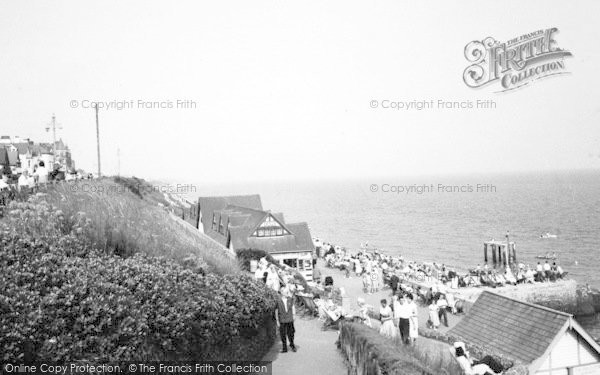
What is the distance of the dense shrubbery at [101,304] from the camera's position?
21.8ft

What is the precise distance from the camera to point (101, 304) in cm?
740

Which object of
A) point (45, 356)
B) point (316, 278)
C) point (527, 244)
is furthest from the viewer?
point (527, 244)

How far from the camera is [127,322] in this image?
7.38 metres

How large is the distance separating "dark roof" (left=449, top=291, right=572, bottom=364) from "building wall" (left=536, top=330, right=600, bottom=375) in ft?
1.15

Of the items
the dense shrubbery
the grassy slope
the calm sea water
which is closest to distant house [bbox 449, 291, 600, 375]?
the dense shrubbery

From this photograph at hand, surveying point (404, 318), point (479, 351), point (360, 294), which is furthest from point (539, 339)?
point (360, 294)

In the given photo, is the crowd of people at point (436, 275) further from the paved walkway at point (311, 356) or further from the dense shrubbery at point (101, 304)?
the dense shrubbery at point (101, 304)

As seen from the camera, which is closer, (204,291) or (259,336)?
(204,291)

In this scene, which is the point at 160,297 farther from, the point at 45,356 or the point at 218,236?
the point at 218,236

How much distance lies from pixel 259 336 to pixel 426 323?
16475 mm

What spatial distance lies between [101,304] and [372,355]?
4.63 meters

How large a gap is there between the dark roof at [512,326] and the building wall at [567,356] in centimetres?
35

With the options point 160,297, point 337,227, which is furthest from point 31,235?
point 337,227

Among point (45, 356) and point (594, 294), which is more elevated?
point (45, 356)
